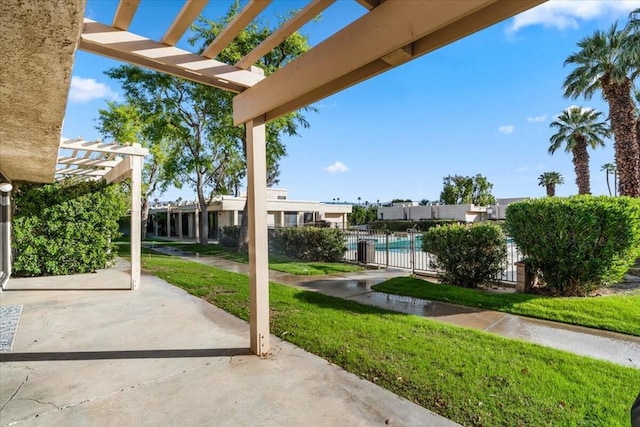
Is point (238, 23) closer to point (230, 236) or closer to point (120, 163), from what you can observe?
point (120, 163)

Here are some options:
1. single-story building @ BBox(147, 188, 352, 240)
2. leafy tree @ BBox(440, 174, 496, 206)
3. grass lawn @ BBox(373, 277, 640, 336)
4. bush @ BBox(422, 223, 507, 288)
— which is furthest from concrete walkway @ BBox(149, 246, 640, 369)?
leafy tree @ BBox(440, 174, 496, 206)

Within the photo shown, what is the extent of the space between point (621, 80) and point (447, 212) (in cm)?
2633

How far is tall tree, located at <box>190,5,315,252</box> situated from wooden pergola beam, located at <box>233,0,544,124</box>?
35.5 ft

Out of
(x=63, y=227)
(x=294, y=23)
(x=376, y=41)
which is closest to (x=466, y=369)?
(x=376, y=41)

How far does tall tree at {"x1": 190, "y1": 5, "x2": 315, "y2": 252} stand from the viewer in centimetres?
1423

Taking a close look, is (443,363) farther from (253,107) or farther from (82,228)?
(82,228)

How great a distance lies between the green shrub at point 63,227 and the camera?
28.9 ft

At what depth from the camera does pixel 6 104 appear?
9.45 feet

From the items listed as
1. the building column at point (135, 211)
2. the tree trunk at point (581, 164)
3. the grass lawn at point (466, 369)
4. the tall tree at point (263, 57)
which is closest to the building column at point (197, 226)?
the tall tree at point (263, 57)

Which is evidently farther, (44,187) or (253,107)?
(44,187)

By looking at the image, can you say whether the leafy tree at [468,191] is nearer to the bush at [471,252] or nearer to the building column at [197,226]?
the building column at [197,226]

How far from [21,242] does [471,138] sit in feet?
143

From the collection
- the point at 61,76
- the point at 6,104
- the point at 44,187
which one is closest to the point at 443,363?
the point at 61,76

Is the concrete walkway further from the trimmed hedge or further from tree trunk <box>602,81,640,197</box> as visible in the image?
the trimmed hedge
